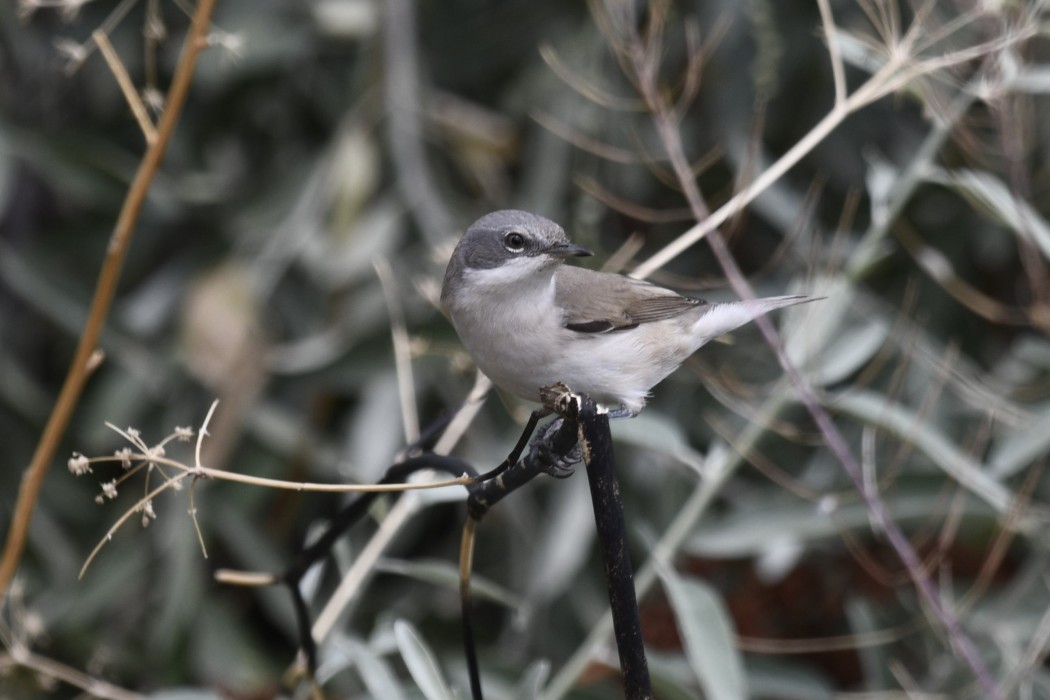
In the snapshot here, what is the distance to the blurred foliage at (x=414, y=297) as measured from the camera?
322 cm

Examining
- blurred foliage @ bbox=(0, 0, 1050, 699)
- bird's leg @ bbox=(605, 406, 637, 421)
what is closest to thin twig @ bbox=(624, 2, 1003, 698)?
bird's leg @ bbox=(605, 406, 637, 421)

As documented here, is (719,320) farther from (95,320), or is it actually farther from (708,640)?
(95,320)

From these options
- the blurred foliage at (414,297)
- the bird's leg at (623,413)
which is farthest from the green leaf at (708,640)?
the blurred foliage at (414,297)

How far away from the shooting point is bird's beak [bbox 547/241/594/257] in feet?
6.34

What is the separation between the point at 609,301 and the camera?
2.23 metres

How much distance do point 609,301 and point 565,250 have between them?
297mm

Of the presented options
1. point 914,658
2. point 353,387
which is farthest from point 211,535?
point 914,658

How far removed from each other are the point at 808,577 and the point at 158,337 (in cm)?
204

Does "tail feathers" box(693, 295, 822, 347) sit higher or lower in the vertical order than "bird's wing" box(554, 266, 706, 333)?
lower

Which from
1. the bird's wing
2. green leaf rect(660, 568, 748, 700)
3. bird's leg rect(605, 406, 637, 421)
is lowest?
green leaf rect(660, 568, 748, 700)

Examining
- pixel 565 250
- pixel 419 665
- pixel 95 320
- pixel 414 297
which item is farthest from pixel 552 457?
pixel 414 297

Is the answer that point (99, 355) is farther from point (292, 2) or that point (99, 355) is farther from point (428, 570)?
point (292, 2)

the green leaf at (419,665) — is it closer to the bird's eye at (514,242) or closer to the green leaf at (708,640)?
the green leaf at (708,640)

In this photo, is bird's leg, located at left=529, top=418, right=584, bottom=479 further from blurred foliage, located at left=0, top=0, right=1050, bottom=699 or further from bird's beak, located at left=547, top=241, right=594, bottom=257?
blurred foliage, located at left=0, top=0, right=1050, bottom=699
